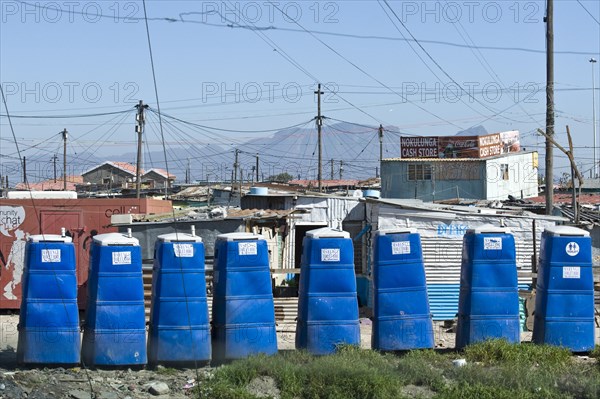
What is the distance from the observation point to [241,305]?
441 inches

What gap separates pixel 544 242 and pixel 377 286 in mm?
2302

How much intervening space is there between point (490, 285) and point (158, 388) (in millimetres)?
4430

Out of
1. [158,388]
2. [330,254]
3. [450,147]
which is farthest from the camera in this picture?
[450,147]

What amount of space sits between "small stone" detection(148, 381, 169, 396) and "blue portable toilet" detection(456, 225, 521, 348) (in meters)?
4.03

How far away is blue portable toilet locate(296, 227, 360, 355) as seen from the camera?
11344 millimetres

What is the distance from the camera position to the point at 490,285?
11.7 m

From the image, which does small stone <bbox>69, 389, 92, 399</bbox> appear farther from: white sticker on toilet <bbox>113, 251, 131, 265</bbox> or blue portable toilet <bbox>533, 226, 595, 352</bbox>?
blue portable toilet <bbox>533, 226, 595, 352</bbox>

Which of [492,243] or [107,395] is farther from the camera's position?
[492,243]

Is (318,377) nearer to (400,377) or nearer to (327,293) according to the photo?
(400,377)

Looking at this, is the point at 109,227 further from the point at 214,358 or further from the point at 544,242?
the point at 544,242

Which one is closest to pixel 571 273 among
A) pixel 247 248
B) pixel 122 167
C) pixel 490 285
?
pixel 490 285

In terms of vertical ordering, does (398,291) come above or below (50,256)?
below

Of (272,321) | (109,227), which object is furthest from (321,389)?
(109,227)

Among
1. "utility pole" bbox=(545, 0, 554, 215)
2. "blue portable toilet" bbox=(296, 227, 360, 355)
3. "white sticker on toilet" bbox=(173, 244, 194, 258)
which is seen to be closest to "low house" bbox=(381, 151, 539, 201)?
"utility pole" bbox=(545, 0, 554, 215)
